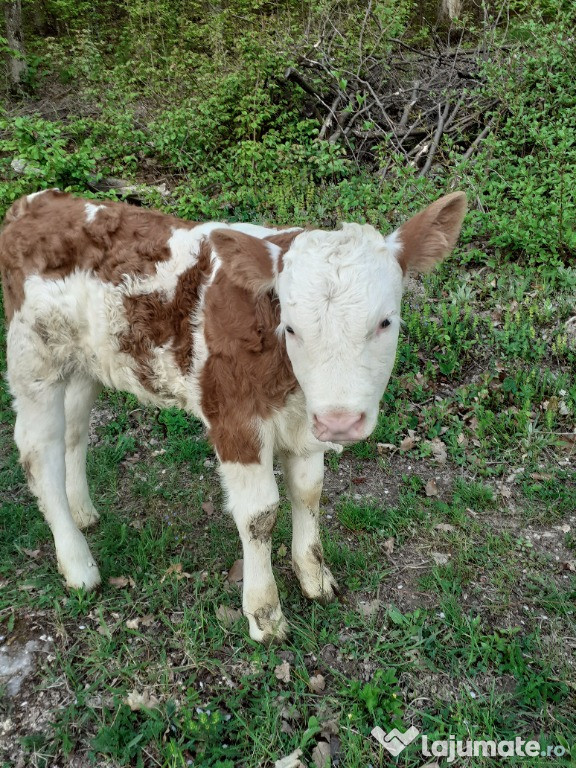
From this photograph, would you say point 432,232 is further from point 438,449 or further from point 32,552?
point 32,552

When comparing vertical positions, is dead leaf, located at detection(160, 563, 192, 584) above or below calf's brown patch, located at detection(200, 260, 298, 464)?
below

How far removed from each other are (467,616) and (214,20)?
894 centimetres

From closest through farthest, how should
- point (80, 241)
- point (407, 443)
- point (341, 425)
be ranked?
point (341, 425)
point (80, 241)
point (407, 443)

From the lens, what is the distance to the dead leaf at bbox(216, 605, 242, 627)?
317 centimetres

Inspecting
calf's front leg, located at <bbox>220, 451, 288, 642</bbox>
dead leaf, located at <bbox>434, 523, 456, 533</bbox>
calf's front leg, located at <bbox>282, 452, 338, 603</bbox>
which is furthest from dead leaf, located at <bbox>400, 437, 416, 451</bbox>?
calf's front leg, located at <bbox>220, 451, 288, 642</bbox>

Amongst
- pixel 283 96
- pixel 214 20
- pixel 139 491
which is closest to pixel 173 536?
pixel 139 491

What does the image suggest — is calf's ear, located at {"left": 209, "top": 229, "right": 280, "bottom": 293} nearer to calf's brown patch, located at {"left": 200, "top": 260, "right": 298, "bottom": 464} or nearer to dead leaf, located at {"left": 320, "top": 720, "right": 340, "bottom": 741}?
calf's brown patch, located at {"left": 200, "top": 260, "right": 298, "bottom": 464}

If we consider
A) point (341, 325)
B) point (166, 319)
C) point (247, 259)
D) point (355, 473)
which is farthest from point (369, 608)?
point (247, 259)

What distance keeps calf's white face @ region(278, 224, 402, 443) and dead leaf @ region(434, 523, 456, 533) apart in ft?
5.69

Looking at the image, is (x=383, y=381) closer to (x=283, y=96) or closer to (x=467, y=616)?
(x=467, y=616)

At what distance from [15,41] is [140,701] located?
35.9 feet

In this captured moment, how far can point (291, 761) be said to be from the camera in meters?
2.45

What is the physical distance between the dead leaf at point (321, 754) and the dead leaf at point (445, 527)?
1.59 m

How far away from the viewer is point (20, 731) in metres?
2.62
